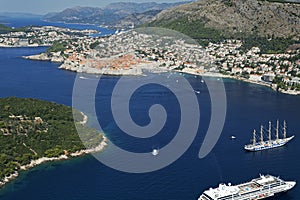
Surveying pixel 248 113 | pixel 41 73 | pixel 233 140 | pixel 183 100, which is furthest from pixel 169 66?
pixel 233 140

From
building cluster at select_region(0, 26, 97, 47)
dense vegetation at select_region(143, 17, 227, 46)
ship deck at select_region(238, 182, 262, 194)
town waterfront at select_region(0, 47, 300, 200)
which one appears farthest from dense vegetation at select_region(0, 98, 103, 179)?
building cluster at select_region(0, 26, 97, 47)

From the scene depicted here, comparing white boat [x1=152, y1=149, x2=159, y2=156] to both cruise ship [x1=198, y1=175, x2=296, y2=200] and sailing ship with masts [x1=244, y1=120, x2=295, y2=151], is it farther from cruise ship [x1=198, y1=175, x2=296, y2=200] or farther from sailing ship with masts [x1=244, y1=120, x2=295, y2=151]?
cruise ship [x1=198, y1=175, x2=296, y2=200]

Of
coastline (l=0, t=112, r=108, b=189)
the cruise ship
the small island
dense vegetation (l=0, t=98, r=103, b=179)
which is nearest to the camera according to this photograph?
the cruise ship

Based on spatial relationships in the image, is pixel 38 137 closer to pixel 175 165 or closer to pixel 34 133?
pixel 34 133

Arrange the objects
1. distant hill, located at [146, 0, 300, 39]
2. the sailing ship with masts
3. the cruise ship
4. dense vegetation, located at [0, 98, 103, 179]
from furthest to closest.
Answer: distant hill, located at [146, 0, 300, 39], the sailing ship with masts, dense vegetation, located at [0, 98, 103, 179], the cruise ship

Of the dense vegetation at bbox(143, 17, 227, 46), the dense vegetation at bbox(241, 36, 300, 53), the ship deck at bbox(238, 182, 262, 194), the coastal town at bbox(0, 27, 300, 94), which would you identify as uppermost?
the dense vegetation at bbox(143, 17, 227, 46)

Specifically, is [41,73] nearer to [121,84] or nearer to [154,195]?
[121,84]
